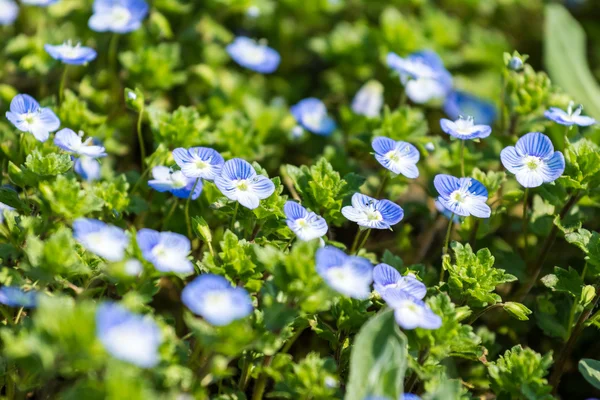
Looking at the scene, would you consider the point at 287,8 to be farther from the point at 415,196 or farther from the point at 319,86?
the point at 415,196

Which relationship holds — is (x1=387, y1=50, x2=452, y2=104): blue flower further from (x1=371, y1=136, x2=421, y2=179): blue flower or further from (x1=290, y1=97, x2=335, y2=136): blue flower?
(x1=371, y1=136, x2=421, y2=179): blue flower

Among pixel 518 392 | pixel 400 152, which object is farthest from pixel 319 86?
pixel 518 392

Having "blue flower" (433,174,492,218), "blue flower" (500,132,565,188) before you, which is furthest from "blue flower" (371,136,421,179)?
"blue flower" (500,132,565,188)

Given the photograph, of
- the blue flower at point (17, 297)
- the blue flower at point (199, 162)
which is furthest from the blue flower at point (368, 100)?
the blue flower at point (17, 297)

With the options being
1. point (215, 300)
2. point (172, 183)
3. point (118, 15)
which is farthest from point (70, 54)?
point (215, 300)

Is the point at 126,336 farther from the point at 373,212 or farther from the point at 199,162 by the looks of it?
the point at 373,212
